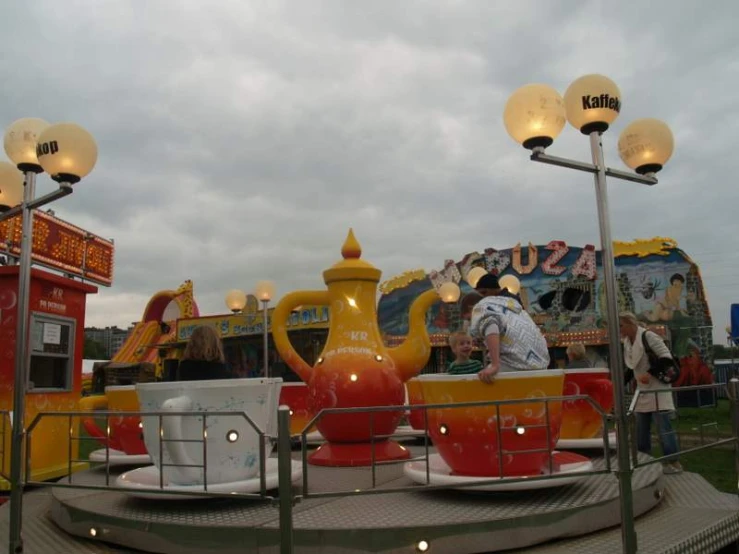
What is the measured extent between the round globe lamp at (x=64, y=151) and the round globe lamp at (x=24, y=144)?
0.53 meters

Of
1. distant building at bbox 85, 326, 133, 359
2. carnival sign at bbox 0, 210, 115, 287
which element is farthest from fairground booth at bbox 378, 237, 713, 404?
distant building at bbox 85, 326, 133, 359

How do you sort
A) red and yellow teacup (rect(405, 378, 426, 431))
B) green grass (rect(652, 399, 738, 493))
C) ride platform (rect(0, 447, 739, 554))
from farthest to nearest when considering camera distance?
red and yellow teacup (rect(405, 378, 426, 431)) → green grass (rect(652, 399, 738, 493)) → ride platform (rect(0, 447, 739, 554))

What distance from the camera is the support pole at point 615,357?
2.91m

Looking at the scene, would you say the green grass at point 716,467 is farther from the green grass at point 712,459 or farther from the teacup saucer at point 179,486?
the teacup saucer at point 179,486

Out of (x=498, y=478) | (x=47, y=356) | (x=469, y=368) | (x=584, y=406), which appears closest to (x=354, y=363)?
(x=469, y=368)

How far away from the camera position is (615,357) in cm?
327

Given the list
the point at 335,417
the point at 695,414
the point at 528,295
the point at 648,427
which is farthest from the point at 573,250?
the point at 335,417

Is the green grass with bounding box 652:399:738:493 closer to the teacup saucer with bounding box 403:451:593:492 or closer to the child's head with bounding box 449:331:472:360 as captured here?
the teacup saucer with bounding box 403:451:593:492

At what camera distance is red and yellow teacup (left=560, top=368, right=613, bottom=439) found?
5.33m

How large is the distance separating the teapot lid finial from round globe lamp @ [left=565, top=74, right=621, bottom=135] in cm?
242

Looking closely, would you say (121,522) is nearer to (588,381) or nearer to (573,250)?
(588,381)

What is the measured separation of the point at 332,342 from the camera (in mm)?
5465

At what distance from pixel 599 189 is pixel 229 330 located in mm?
21031

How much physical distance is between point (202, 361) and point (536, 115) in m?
2.45
